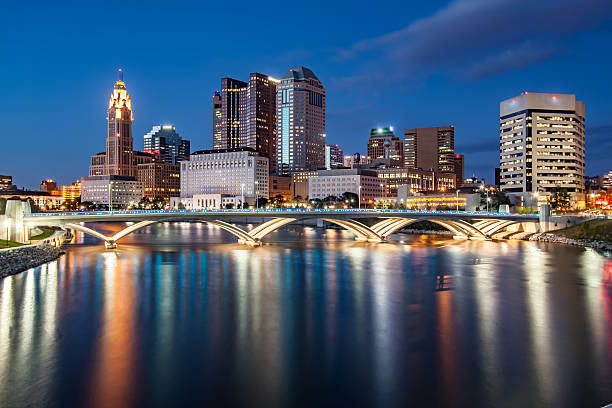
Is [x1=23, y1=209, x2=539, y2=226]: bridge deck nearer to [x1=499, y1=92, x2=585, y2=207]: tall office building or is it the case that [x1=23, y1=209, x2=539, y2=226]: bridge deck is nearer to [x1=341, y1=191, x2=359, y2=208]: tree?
[x1=499, y1=92, x2=585, y2=207]: tall office building

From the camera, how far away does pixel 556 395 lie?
17.6 metres

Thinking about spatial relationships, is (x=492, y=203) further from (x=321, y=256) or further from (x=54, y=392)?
(x=54, y=392)

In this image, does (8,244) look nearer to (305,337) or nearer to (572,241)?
(305,337)

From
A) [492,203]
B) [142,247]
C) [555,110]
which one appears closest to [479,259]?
[142,247]

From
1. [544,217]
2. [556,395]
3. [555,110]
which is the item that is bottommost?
[556,395]

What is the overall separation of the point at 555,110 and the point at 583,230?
7565 centimetres

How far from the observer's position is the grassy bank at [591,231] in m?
76.9

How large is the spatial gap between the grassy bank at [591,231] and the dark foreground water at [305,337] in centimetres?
3137

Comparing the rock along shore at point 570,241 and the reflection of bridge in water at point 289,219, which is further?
the rock along shore at point 570,241

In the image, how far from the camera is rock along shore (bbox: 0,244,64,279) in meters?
44.8

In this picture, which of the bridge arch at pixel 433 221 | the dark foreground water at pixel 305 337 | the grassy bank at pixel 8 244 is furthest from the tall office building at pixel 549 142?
the grassy bank at pixel 8 244

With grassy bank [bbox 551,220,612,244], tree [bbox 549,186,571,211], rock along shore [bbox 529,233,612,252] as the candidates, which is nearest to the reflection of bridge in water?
rock along shore [bbox 529,233,612,252]

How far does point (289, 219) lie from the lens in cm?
7681

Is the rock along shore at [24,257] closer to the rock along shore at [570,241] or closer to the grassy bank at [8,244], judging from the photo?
the grassy bank at [8,244]
